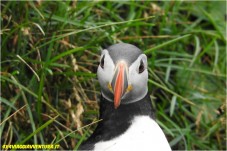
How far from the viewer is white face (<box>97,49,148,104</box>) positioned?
243 cm

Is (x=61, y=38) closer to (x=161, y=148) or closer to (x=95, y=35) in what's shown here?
(x=95, y=35)

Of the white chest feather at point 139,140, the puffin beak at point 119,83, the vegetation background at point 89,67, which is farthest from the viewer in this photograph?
the vegetation background at point 89,67

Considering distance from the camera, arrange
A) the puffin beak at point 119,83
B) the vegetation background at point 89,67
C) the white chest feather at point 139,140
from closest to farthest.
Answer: the puffin beak at point 119,83, the white chest feather at point 139,140, the vegetation background at point 89,67

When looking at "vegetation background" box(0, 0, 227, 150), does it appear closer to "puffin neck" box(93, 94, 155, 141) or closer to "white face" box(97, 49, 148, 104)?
"puffin neck" box(93, 94, 155, 141)

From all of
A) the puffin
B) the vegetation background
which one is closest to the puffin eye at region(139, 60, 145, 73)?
the puffin

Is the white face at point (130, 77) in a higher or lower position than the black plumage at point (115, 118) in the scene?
higher

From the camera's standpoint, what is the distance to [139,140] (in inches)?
98.2

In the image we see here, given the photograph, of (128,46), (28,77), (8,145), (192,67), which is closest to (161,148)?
(128,46)

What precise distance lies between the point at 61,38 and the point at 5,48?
0.28 m

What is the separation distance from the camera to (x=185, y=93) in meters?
3.58

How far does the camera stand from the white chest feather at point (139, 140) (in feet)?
8.13

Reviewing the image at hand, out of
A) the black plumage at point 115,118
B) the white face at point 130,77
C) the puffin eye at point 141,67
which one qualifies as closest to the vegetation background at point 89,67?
the black plumage at point 115,118

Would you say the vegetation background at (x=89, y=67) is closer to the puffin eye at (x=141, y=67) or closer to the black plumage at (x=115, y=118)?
the black plumage at (x=115, y=118)

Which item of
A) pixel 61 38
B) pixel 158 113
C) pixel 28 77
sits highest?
pixel 61 38
